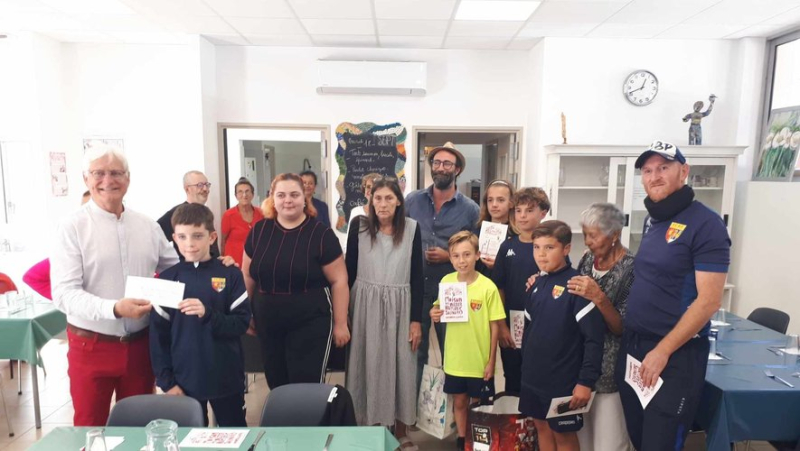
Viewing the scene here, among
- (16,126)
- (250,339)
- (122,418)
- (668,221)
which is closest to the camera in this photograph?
(122,418)

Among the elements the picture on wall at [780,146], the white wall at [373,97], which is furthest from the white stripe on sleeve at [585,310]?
the picture on wall at [780,146]

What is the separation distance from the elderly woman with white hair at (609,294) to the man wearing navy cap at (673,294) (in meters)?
0.12

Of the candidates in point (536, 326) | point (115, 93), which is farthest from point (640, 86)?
point (115, 93)

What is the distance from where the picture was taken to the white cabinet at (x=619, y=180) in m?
4.25

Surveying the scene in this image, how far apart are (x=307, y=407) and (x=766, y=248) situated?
14.6 feet

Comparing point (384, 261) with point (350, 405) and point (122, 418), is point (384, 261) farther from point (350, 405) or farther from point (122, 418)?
point (122, 418)

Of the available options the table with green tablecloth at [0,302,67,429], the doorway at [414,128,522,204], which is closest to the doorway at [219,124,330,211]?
the doorway at [414,128,522,204]

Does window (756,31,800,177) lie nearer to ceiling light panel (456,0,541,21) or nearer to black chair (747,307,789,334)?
black chair (747,307,789,334)

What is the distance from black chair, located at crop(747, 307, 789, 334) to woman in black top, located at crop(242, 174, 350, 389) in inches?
113

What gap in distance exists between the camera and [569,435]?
209 cm

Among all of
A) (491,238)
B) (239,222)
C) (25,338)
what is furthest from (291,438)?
(239,222)

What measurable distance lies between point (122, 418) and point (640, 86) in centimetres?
498

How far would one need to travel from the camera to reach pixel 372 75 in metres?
4.76

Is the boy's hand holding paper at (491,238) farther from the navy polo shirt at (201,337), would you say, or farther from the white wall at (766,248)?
the white wall at (766,248)
